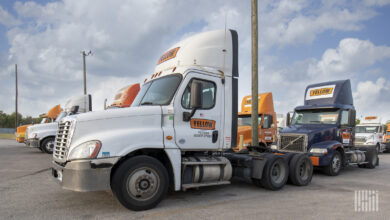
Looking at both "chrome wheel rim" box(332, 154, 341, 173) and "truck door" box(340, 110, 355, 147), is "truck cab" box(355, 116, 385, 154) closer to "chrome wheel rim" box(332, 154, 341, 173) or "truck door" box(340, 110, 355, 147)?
"truck door" box(340, 110, 355, 147)

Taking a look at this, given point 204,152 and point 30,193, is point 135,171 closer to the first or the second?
point 204,152

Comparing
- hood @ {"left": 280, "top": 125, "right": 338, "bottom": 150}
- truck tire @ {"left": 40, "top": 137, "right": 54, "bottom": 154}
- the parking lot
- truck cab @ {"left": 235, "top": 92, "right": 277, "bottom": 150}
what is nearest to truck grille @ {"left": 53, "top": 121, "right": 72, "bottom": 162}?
the parking lot

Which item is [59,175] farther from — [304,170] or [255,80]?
[255,80]

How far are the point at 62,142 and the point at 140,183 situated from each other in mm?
1558

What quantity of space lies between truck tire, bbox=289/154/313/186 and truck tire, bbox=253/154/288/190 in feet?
0.89

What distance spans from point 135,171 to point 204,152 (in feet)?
5.88

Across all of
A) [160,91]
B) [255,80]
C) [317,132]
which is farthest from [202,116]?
[255,80]

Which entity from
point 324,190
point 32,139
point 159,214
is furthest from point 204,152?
point 32,139

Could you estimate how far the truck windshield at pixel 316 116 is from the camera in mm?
9609

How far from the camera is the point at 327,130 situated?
9211 mm

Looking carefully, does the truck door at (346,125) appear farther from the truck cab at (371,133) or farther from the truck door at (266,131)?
the truck cab at (371,133)

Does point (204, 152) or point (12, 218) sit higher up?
point (204, 152)

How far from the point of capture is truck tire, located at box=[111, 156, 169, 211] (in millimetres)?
4493

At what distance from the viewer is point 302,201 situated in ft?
18.3
